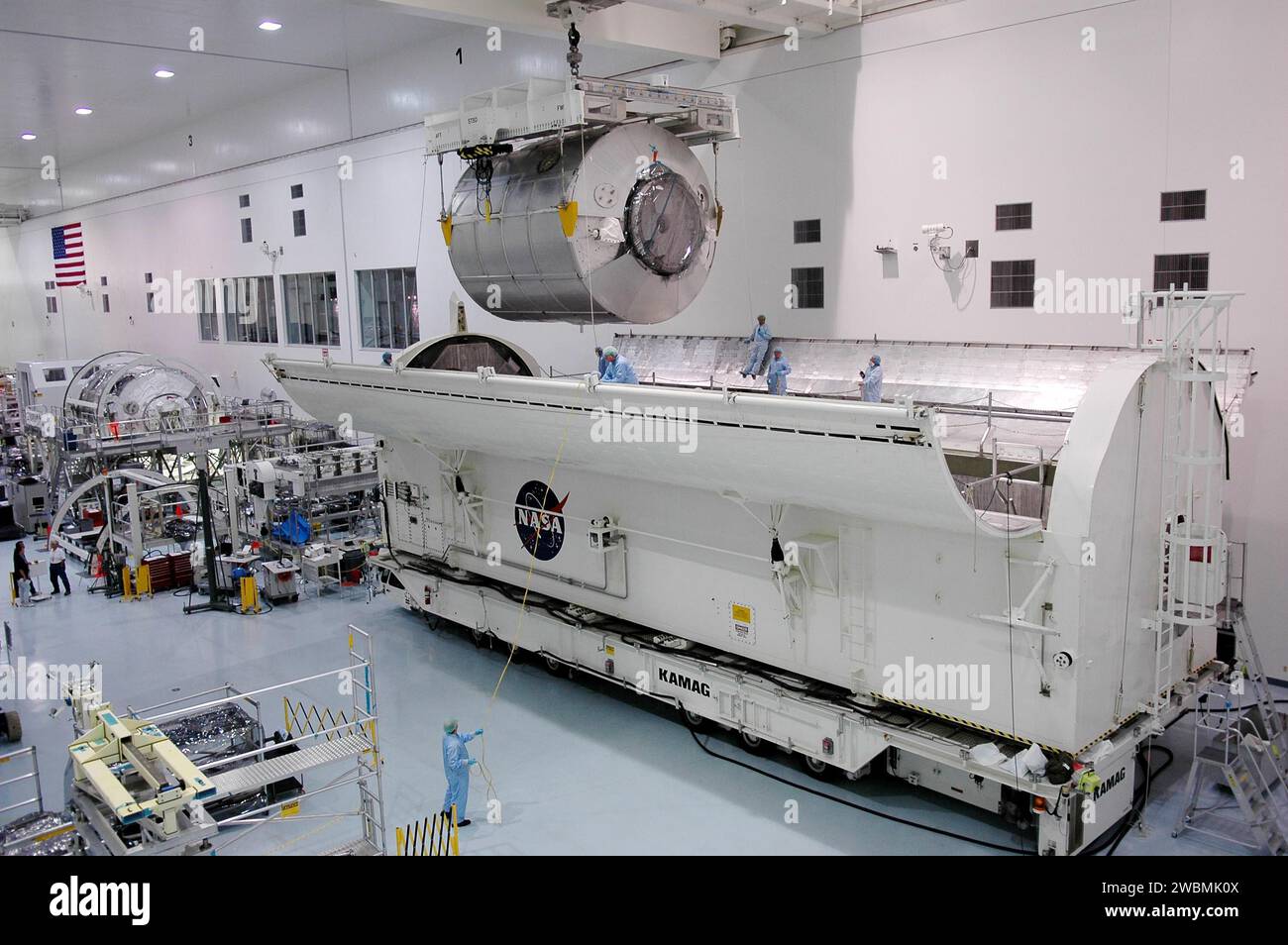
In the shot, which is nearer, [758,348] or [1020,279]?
[1020,279]

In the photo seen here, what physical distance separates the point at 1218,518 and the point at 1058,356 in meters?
3.68

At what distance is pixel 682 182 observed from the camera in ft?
29.3

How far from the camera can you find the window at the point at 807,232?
43.4ft

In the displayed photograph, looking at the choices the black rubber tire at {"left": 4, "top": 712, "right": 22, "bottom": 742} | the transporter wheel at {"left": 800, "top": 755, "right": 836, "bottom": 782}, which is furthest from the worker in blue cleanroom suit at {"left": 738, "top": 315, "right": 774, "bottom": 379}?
the black rubber tire at {"left": 4, "top": 712, "right": 22, "bottom": 742}

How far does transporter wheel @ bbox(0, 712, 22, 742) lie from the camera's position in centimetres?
999

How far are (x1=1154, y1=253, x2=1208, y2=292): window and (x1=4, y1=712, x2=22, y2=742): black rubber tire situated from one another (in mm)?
12168

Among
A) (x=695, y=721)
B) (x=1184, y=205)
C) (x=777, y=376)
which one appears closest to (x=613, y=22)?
(x=777, y=376)

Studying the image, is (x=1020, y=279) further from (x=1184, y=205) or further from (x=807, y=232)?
(x=807, y=232)

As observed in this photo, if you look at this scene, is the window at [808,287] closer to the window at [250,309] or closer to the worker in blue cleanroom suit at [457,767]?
the worker in blue cleanroom suit at [457,767]

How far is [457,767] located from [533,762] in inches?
53.9

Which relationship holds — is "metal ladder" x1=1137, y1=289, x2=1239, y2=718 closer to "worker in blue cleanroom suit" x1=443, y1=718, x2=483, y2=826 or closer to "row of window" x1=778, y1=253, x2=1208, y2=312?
"row of window" x1=778, y1=253, x2=1208, y2=312

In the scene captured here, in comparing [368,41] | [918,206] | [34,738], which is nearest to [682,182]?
[918,206]

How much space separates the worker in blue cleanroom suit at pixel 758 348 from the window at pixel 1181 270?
5.02 m

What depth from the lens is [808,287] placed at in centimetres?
1347
